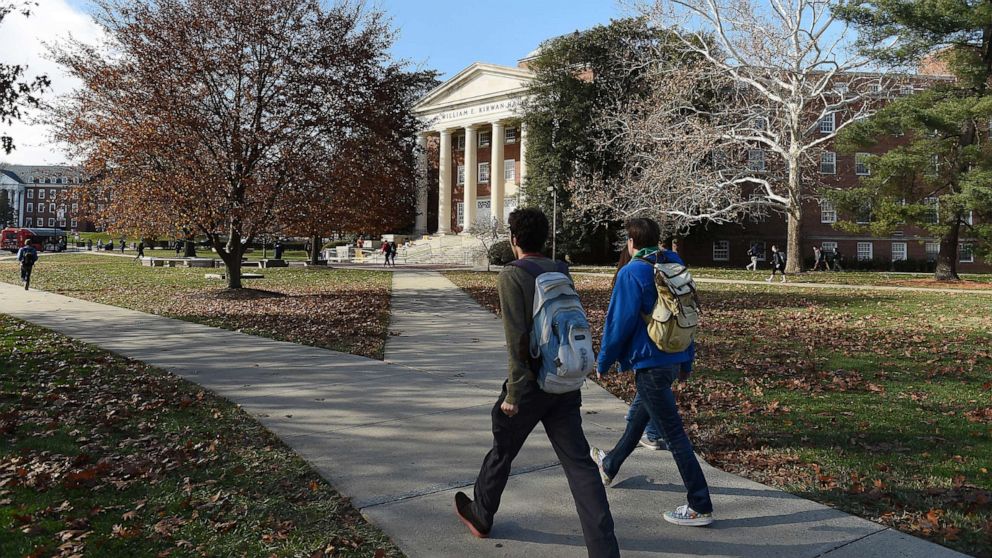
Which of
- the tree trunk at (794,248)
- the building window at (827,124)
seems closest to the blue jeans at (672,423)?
the tree trunk at (794,248)

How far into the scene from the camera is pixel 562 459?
11.8 ft

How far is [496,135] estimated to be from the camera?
57.9m

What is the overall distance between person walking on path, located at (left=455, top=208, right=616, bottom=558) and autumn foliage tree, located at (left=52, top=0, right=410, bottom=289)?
15395mm

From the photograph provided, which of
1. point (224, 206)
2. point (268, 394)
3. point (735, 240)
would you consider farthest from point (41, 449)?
point (735, 240)

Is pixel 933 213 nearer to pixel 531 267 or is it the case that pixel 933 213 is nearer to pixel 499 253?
pixel 499 253

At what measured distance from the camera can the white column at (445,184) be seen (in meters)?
62.4

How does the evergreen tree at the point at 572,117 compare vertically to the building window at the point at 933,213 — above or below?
above

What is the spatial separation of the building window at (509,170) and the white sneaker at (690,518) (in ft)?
186

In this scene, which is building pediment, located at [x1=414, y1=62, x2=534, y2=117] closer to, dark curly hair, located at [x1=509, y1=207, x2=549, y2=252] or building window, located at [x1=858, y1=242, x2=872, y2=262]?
building window, located at [x1=858, y1=242, x2=872, y2=262]

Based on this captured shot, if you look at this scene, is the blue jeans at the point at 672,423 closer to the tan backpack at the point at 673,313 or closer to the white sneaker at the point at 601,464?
the tan backpack at the point at 673,313

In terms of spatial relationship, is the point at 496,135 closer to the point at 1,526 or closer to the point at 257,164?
the point at 257,164

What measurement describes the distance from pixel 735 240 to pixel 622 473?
50.0 m

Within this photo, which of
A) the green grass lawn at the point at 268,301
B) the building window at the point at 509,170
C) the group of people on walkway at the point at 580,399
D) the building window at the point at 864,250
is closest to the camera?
the group of people on walkway at the point at 580,399

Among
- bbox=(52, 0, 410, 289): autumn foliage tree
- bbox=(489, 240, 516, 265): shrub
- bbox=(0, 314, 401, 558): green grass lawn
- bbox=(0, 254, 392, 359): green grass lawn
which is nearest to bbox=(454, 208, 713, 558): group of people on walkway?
bbox=(0, 314, 401, 558): green grass lawn
